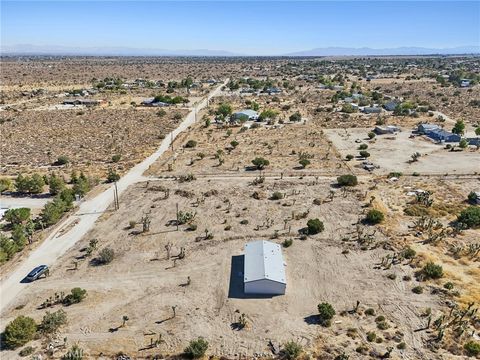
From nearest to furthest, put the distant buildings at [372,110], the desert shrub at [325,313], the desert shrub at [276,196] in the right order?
the desert shrub at [325,313] < the desert shrub at [276,196] < the distant buildings at [372,110]

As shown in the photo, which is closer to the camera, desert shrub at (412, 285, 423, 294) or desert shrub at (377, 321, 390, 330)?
desert shrub at (377, 321, 390, 330)

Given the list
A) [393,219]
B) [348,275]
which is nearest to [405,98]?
[393,219]

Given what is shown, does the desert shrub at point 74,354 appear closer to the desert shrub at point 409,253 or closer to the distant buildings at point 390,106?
the desert shrub at point 409,253

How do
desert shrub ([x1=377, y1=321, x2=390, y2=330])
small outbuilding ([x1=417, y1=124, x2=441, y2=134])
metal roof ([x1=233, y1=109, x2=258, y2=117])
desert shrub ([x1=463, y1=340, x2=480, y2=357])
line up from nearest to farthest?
desert shrub ([x1=463, y1=340, x2=480, y2=357]) < desert shrub ([x1=377, y1=321, x2=390, y2=330]) < small outbuilding ([x1=417, y1=124, x2=441, y2=134]) < metal roof ([x1=233, y1=109, x2=258, y2=117])

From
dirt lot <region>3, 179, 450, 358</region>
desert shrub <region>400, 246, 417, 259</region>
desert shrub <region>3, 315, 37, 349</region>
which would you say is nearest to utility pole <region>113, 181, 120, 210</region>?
dirt lot <region>3, 179, 450, 358</region>

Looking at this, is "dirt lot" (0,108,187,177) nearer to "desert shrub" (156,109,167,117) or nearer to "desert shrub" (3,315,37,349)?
"desert shrub" (156,109,167,117)

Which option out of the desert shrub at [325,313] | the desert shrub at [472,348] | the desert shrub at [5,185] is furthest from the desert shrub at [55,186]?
the desert shrub at [472,348]
